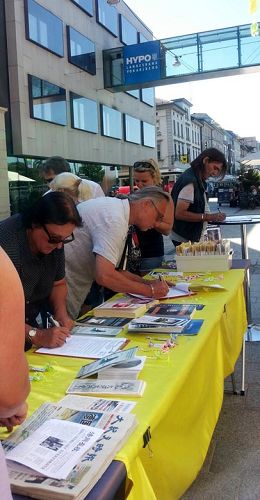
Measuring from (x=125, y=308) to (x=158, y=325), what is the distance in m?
0.30

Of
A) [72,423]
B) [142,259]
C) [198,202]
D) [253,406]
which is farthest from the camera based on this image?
[198,202]

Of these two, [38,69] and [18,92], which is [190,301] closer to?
[18,92]

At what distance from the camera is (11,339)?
876mm

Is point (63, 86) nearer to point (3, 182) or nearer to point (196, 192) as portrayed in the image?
point (3, 182)

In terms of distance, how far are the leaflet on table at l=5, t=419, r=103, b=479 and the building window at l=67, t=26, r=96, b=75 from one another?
17750mm

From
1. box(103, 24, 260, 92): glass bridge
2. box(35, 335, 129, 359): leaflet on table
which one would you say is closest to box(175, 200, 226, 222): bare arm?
box(35, 335, 129, 359): leaflet on table

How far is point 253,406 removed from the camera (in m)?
2.83

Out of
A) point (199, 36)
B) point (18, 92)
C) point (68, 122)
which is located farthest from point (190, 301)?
point (68, 122)

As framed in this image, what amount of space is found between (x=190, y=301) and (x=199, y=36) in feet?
47.2

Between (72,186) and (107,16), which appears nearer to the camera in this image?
(72,186)

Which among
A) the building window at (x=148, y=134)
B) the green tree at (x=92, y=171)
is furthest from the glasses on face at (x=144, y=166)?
the building window at (x=148, y=134)

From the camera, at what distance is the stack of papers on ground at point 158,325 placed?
74.2 inches

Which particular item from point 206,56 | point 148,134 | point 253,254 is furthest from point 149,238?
point 148,134

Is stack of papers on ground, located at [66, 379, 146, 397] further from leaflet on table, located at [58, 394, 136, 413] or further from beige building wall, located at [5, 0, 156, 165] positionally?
beige building wall, located at [5, 0, 156, 165]
